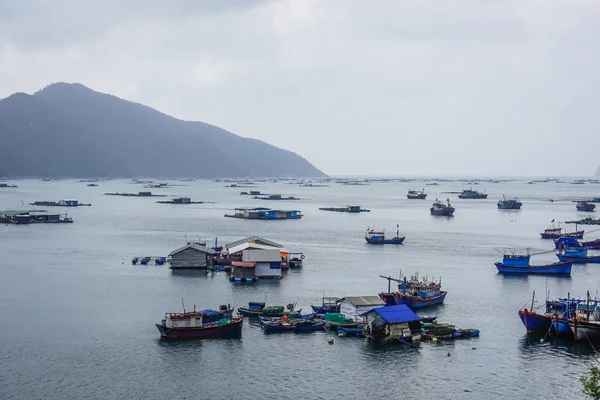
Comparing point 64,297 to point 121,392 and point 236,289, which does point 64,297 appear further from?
point 121,392

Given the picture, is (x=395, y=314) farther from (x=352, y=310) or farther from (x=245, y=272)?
(x=245, y=272)

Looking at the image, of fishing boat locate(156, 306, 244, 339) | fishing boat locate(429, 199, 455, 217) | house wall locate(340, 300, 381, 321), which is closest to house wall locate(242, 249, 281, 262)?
house wall locate(340, 300, 381, 321)

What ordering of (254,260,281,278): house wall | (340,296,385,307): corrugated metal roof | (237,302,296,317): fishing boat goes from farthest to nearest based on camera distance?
(254,260,281,278): house wall → (237,302,296,317): fishing boat → (340,296,385,307): corrugated metal roof

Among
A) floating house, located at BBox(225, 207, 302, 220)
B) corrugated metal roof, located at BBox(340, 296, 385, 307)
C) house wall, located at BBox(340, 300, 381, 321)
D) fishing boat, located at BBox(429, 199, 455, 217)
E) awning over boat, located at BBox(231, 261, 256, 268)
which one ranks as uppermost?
fishing boat, located at BBox(429, 199, 455, 217)

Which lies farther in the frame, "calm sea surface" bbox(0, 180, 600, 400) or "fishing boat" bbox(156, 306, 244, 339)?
"fishing boat" bbox(156, 306, 244, 339)

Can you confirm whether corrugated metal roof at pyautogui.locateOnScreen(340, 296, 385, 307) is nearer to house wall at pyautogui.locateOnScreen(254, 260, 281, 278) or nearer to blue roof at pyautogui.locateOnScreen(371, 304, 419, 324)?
blue roof at pyautogui.locateOnScreen(371, 304, 419, 324)

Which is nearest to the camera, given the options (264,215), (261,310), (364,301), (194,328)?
(194,328)

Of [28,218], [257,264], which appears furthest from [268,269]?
[28,218]

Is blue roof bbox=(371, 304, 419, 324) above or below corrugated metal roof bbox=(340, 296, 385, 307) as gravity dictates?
below
